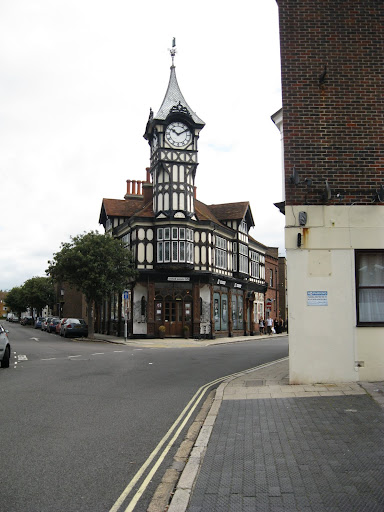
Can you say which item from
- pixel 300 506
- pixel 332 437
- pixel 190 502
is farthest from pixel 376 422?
pixel 190 502

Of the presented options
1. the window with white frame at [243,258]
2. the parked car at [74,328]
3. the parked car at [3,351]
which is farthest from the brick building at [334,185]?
the window with white frame at [243,258]

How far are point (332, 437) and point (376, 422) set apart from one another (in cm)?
102

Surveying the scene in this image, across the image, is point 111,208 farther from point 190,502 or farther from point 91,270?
point 190,502

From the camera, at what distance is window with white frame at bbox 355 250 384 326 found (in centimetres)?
1062

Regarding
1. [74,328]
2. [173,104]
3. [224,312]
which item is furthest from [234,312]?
[173,104]

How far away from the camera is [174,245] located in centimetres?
3575

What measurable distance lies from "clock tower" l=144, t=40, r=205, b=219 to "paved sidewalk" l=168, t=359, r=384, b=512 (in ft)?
91.6

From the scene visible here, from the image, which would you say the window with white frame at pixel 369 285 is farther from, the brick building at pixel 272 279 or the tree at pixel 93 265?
the brick building at pixel 272 279

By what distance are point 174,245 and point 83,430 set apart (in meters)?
28.9

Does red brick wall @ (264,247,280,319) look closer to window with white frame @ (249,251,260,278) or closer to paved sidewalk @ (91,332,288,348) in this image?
window with white frame @ (249,251,260,278)

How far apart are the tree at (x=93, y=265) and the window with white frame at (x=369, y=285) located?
2295cm

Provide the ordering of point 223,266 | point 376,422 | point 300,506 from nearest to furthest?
point 300,506, point 376,422, point 223,266

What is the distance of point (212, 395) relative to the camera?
10.3 metres

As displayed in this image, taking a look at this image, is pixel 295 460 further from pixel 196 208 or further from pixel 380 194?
pixel 196 208
